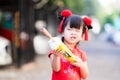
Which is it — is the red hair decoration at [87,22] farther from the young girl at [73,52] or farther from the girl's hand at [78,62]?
the girl's hand at [78,62]

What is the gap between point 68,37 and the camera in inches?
158

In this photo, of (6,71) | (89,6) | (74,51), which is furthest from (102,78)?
(89,6)

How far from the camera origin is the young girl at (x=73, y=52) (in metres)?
3.94

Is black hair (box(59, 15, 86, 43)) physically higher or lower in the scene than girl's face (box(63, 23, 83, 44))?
higher

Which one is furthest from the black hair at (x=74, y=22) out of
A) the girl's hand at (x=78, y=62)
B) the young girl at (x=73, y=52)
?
the girl's hand at (x=78, y=62)

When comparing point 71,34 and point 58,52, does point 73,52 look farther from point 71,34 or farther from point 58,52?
point 58,52

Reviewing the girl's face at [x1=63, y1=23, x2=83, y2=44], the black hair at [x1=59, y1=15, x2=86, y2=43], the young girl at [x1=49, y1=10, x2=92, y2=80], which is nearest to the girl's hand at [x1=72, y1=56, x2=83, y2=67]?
the young girl at [x1=49, y1=10, x2=92, y2=80]

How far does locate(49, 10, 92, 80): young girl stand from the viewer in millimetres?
3939

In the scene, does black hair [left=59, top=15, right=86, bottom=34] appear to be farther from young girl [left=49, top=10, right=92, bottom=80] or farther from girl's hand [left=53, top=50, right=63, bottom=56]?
girl's hand [left=53, top=50, right=63, bottom=56]

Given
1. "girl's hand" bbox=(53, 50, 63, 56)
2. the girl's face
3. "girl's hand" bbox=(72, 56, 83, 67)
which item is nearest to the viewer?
Answer: "girl's hand" bbox=(53, 50, 63, 56)

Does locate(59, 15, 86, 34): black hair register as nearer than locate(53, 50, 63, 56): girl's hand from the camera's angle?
No

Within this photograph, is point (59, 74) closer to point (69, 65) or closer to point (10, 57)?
point (69, 65)

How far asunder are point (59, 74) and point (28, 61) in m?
9.99

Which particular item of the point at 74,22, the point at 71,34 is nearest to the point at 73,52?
the point at 71,34
